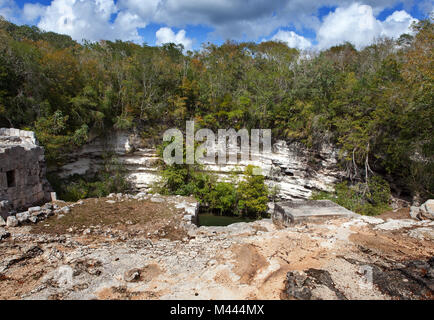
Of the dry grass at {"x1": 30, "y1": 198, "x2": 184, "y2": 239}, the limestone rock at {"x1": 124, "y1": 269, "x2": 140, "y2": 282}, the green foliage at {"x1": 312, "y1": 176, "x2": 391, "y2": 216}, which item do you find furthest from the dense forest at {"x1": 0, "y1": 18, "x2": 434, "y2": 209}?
the limestone rock at {"x1": 124, "y1": 269, "x2": 140, "y2": 282}

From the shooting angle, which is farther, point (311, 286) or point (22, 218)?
point (22, 218)

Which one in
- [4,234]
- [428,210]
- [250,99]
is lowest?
[4,234]

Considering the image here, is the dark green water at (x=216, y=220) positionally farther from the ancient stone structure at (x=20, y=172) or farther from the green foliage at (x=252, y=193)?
the ancient stone structure at (x=20, y=172)

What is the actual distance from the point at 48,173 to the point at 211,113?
363 inches

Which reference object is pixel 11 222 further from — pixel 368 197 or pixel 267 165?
pixel 368 197

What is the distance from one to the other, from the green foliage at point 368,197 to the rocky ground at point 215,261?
331 cm

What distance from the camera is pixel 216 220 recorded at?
12055 millimetres

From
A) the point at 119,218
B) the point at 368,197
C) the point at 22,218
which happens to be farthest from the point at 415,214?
the point at 22,218

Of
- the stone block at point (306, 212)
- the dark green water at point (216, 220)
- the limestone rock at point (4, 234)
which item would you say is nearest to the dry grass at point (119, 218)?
the limestone rock at point (4, 234)

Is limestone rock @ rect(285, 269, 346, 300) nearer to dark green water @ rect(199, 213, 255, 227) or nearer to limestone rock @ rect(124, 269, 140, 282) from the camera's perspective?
limestone rock @ rect(124, 269, 140, 282)

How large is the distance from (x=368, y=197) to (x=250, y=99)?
7837mm

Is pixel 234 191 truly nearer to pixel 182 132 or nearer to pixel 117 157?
pixel 182 132

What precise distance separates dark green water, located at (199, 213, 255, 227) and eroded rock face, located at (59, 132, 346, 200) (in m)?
2.25

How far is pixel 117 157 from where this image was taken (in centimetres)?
1341
